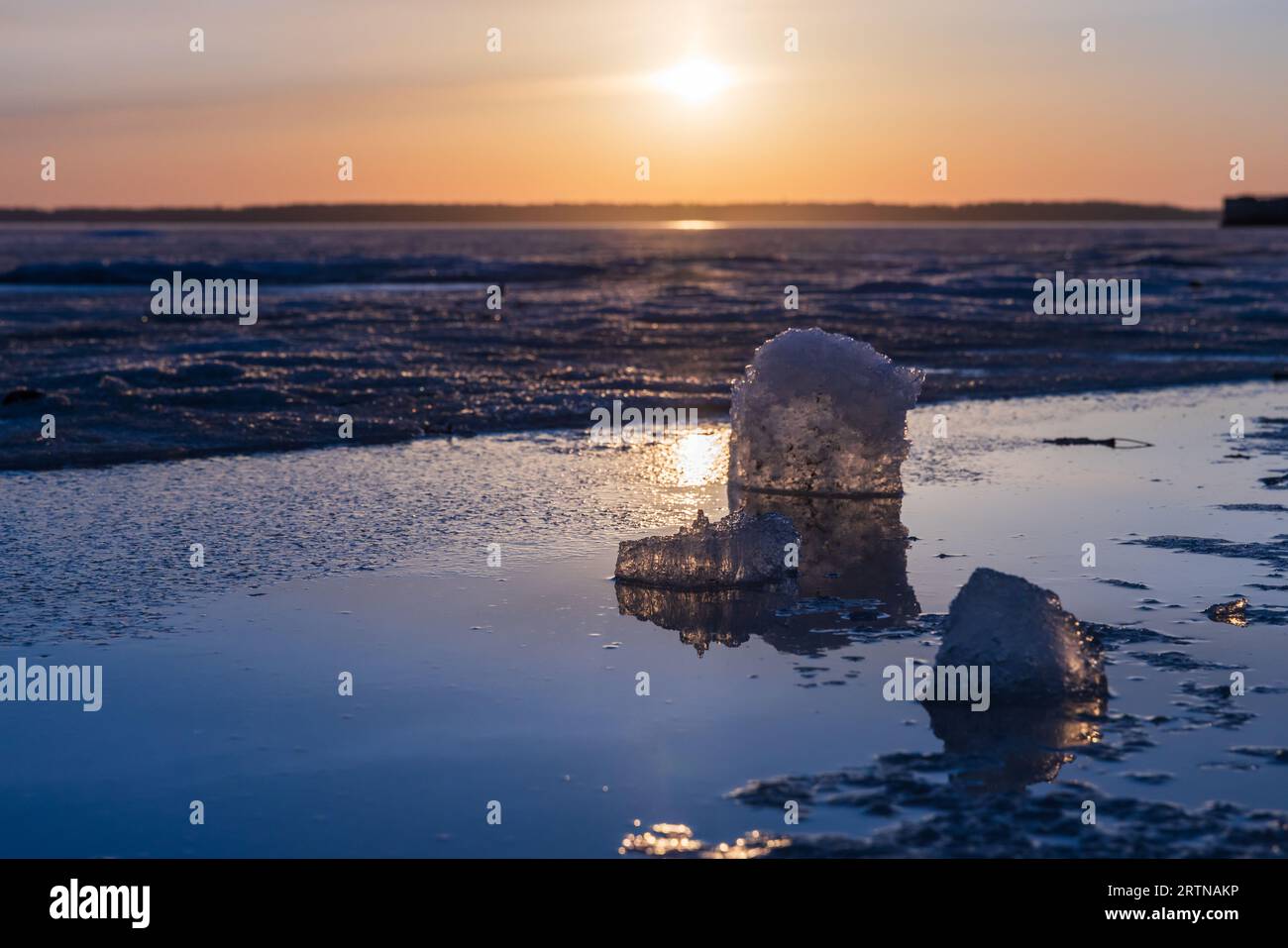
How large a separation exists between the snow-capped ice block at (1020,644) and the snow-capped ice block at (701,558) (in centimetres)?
137

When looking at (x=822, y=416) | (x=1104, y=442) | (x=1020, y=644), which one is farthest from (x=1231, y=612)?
(x=1104, y=442)

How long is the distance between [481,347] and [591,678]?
14.8 meters

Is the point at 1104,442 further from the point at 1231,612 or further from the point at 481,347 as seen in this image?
the point at 481,347

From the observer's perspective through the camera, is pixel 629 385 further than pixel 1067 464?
Yes

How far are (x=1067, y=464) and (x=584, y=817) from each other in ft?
20.9

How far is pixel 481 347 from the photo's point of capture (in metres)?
19.3

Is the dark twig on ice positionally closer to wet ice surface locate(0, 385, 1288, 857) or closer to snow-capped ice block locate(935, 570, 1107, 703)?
wet ice surface locate(0, 385, 1288, 857)

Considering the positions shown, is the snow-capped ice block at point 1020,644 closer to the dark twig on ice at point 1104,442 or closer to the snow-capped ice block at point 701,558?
the snow-capped ice block at point 701,558

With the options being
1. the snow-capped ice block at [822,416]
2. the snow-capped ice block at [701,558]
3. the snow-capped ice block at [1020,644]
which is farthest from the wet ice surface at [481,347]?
the snow-capped ice block at [1020,644]

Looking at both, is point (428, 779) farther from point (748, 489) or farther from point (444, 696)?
point (748, 489)

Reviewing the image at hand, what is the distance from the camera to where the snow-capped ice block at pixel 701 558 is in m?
6.11

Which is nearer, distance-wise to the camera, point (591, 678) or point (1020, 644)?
point (1020, 644)
